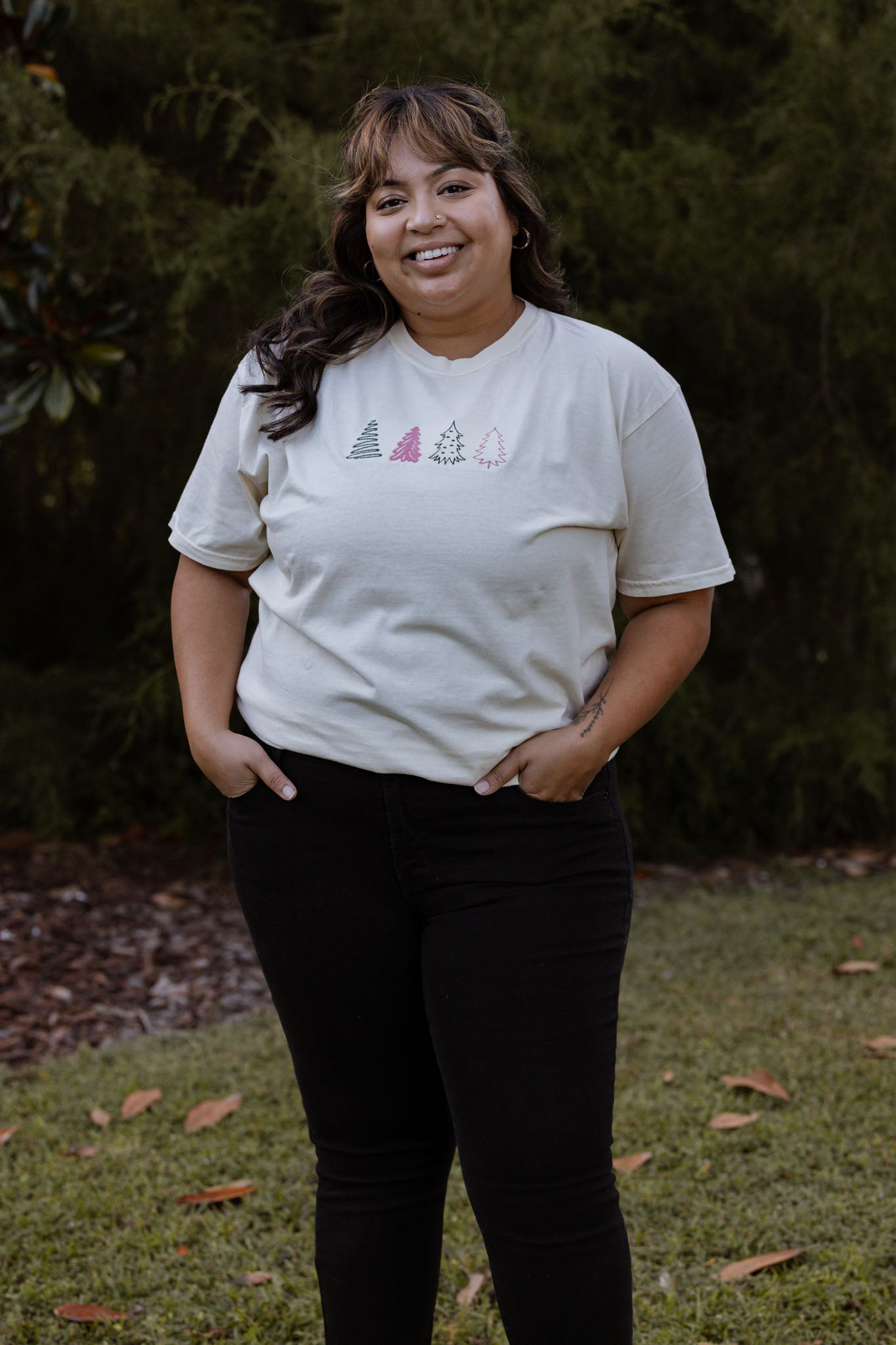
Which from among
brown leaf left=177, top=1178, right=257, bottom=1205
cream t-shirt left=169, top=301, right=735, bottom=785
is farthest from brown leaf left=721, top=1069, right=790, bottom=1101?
cream t-shirt left=169, top=301, right=735, bottom=785

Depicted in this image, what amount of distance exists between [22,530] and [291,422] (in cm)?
437

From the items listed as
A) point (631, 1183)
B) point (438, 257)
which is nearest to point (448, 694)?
point (438, 257)

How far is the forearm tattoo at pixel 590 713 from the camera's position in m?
1.40

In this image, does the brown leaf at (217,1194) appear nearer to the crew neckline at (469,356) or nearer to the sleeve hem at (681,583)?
the sleeve hem at (681,583)

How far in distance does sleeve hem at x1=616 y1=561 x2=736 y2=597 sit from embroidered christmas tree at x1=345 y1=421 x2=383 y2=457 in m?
0.33

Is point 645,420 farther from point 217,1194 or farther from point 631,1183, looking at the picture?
point 217,1194

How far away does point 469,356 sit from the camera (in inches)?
56.9

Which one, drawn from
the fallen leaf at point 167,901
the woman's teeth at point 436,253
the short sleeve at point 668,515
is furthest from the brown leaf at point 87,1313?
the fallen leaf at point 167,901

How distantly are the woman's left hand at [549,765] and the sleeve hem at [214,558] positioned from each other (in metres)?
0.43

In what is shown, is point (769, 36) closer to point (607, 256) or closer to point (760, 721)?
point (607, 256)

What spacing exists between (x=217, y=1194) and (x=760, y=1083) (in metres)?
1.17

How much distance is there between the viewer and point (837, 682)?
4.94 metres

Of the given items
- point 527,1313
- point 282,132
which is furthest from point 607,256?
point 527,1313

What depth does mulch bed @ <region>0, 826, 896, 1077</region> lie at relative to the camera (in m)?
3.51
